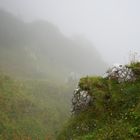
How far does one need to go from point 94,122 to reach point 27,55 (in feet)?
212

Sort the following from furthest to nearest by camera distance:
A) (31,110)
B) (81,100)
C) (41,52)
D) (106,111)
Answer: (41,52) < (31,110) < (81,100) < (106,111)

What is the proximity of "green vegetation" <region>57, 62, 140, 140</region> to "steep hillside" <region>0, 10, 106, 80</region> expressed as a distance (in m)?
48.1

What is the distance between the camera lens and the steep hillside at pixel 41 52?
66812 millimetres

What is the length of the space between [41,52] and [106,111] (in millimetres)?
72430

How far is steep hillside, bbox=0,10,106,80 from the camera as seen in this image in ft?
219

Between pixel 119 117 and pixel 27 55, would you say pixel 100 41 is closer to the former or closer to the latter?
pixel 27 55

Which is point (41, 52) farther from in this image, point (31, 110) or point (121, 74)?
point (121, 74)

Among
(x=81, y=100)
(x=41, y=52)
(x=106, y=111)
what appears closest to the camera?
(x=106, y=111)

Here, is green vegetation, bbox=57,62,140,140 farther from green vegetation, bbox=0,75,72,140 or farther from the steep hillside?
the steep hillside

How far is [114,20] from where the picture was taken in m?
197

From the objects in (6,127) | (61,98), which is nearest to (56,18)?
(61,98)

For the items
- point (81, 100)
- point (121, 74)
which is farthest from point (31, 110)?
point (121, 74)

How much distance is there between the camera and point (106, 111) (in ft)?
33.9

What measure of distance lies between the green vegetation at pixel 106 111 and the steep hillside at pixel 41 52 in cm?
4812
